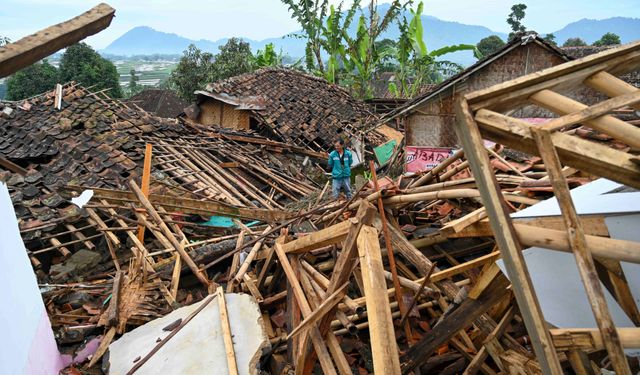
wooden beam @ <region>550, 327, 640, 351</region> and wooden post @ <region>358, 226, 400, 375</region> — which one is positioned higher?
wooden beam @ <region>550, 327, 640, 351</region>

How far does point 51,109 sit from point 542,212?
12613mm

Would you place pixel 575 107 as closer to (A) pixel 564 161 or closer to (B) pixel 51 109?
(A) pixel 564 161

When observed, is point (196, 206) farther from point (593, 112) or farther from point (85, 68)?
point (85, 68)

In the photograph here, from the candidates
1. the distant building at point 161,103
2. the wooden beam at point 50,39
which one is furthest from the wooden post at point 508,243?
the distant building at point 161,103

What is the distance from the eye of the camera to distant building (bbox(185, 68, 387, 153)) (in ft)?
51.0

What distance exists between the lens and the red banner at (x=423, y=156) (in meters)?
11.0

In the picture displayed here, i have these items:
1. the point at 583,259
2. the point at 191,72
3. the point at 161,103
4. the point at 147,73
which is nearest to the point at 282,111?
the point at 191,72

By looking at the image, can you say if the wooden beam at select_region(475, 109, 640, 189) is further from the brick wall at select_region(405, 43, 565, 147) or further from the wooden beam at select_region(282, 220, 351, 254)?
the brick wall at select_region(405, 43, 565, 147)

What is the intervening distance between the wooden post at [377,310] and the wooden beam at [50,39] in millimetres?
1916

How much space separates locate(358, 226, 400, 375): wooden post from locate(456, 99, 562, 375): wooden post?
0.89 meters

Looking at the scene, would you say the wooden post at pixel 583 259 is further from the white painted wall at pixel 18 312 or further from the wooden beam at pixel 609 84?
the white painted wall at pixel 18 312

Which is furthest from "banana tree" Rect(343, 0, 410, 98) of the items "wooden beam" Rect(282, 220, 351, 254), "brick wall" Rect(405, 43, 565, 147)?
"wooden beam" Rect(282, 220, 351, 254)

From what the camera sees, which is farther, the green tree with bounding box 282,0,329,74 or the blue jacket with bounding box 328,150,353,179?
the green tree with bounding box 282,0,329,74

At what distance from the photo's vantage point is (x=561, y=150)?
174cm
